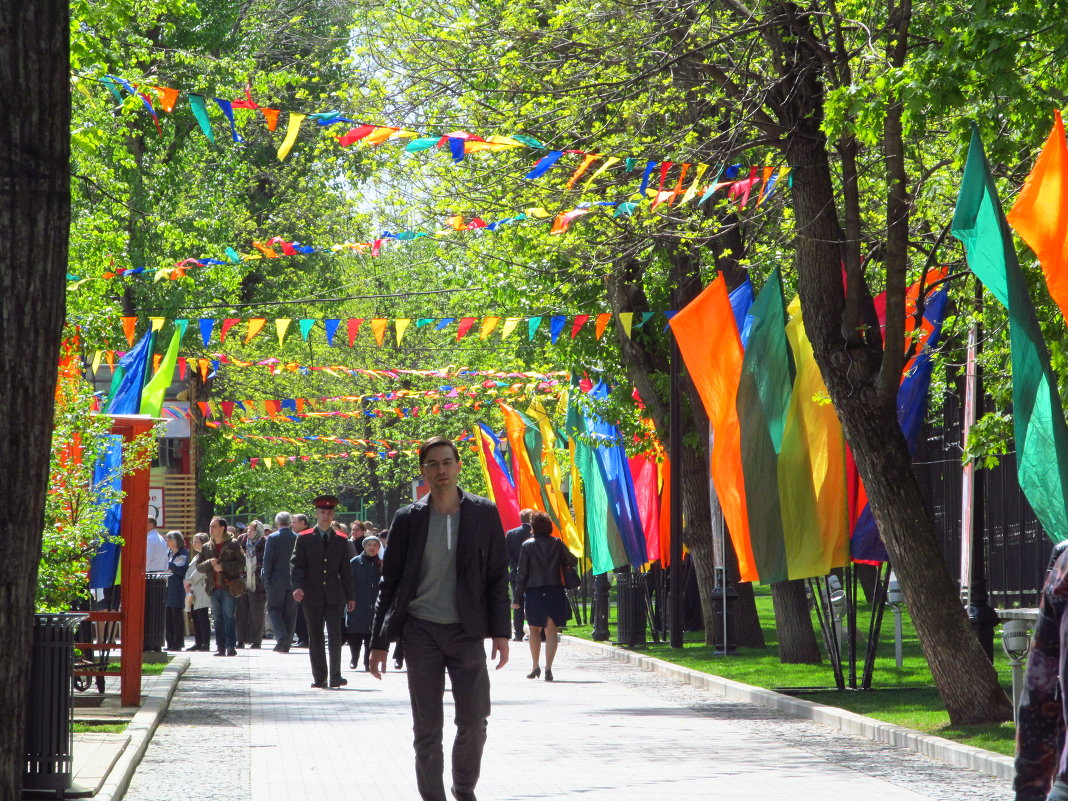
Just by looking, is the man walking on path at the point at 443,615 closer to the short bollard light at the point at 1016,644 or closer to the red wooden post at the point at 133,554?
the short bollard light at the point at 1016,644

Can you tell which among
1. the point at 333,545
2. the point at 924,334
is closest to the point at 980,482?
the point at 924,334

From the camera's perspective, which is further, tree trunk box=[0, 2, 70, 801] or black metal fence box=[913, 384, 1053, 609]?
black metal fence box=[913, 384, 1053, 609]

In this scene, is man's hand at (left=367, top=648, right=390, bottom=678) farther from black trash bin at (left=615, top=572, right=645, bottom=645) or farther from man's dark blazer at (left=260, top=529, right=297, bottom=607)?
black trash bin at (left=615, top=572, right=645, bottom=645)

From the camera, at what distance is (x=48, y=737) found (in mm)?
9195

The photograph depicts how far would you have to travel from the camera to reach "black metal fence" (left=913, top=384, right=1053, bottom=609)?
24.5 m

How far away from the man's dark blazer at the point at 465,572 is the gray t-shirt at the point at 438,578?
0.03m

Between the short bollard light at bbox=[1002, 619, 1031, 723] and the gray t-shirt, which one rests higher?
the gray t-shirt

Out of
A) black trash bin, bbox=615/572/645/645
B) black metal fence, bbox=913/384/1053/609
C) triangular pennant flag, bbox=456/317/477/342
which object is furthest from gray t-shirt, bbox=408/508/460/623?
triangular pennant flag, bbox=456/317/477/342

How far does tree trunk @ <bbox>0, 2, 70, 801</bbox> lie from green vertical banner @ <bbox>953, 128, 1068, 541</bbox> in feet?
22.8

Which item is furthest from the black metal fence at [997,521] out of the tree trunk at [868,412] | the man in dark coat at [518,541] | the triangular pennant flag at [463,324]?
the tree trunk at [868,412]

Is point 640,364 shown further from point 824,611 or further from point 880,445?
point 880,445

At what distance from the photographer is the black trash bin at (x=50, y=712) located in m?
9.12

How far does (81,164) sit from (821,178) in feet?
30.5

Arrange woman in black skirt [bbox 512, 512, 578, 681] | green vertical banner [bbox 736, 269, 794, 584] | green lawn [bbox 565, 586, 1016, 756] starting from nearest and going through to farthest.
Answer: green lawn [bbox 565, 586, 1016, 756] < green vertical banner [bbox 736, 269, 794, 584] < woman in black skirt [bbox 512, 512, 578, 681]
